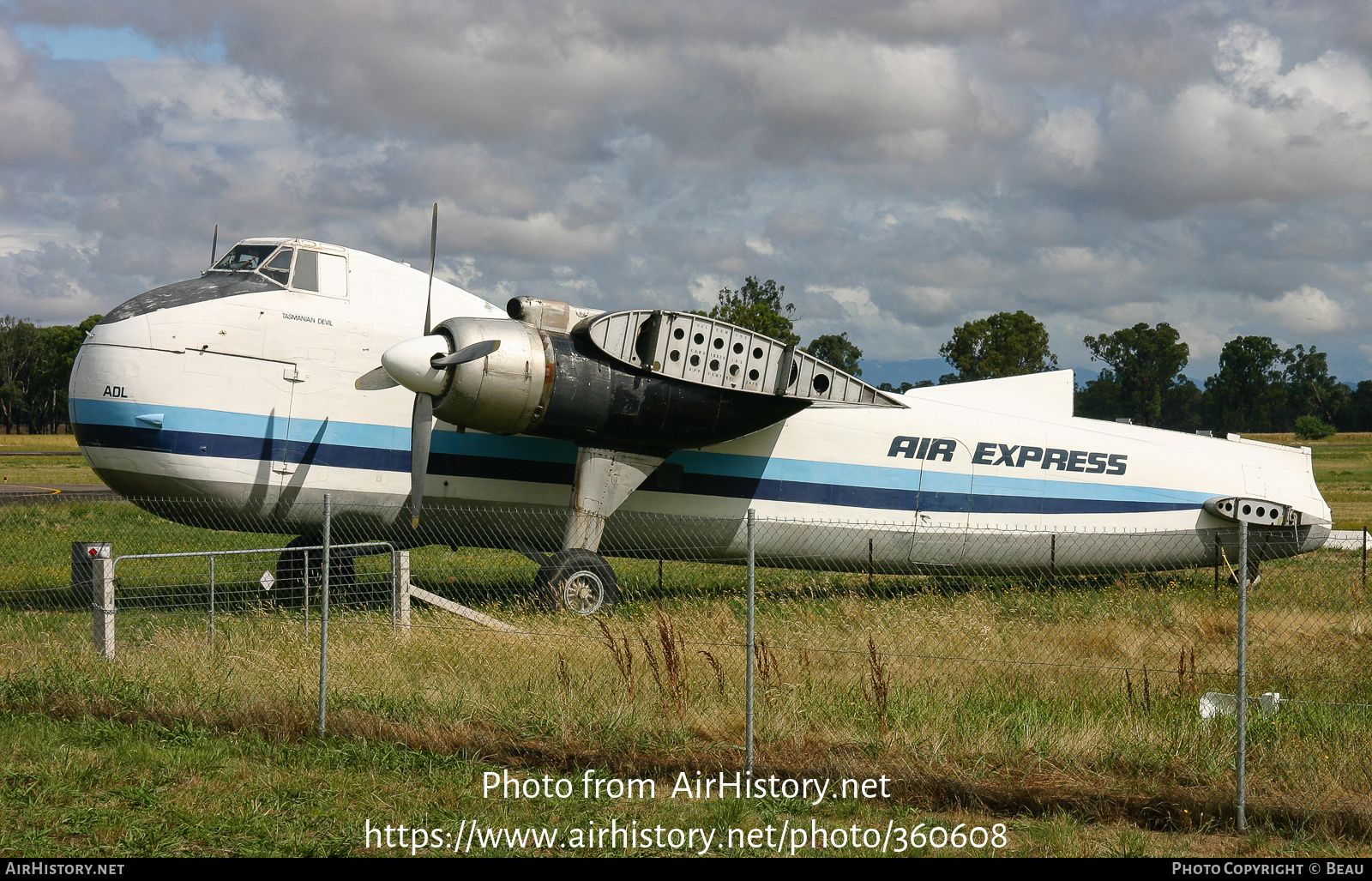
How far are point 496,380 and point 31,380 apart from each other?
130 metres

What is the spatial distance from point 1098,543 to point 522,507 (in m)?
9.83

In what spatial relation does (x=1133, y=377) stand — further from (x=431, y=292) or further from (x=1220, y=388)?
(x=431, y=292)

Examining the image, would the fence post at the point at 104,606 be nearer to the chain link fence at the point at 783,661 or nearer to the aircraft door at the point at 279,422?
the chain link fence at the point at 783,661

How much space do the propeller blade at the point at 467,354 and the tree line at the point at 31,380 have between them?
4523 inches

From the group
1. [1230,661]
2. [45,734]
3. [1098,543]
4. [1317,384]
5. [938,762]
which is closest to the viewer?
[938,762]

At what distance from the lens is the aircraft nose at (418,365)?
484 inches

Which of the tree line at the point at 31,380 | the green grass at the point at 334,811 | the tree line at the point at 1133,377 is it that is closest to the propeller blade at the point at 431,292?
the green grass at the point at 334,811

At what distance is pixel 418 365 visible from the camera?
40.3 feet

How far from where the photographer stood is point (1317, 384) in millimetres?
144125

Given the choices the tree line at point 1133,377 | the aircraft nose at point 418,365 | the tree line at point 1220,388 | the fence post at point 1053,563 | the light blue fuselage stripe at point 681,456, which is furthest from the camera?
the tree line at point 1220,388

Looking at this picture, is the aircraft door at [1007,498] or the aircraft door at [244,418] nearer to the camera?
the aircraft door at [244,418]

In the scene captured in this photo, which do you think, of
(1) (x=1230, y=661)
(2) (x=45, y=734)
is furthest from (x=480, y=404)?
(1) (x=1230, y=661)

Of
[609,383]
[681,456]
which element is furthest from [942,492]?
[609,383]

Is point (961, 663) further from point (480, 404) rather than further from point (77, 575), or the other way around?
point (77, 575)
